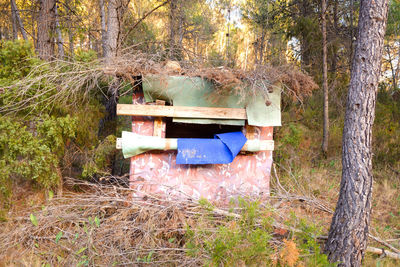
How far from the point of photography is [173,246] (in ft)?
14.6

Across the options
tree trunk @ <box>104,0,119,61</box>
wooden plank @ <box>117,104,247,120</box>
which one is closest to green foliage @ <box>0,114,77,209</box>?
wooden plank @ <box>117,104,247,120</box>

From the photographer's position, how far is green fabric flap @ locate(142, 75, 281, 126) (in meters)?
5.31

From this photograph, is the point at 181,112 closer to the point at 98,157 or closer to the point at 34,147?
the point at 98,157

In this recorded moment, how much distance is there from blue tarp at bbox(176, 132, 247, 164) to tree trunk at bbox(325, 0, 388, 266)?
6.86 feet

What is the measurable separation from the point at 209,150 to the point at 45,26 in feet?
15.2

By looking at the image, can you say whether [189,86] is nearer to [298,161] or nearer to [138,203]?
[138,203]

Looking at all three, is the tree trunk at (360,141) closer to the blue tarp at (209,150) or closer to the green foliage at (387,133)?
the blue tarp at (209,150)

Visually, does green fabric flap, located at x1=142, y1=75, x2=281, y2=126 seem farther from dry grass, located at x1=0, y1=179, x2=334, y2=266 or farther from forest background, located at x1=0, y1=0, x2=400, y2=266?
dry grass, located at x1=0, y1=179, x2=334, y2=266

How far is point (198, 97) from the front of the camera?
5.54 meters

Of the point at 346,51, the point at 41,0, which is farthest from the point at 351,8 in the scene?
the point at 41,0

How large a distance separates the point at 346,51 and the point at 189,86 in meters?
8.39

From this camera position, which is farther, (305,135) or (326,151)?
(305,135)

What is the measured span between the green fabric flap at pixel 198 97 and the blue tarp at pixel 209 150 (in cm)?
38

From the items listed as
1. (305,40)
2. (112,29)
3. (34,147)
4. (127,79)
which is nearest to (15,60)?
(34,147)
